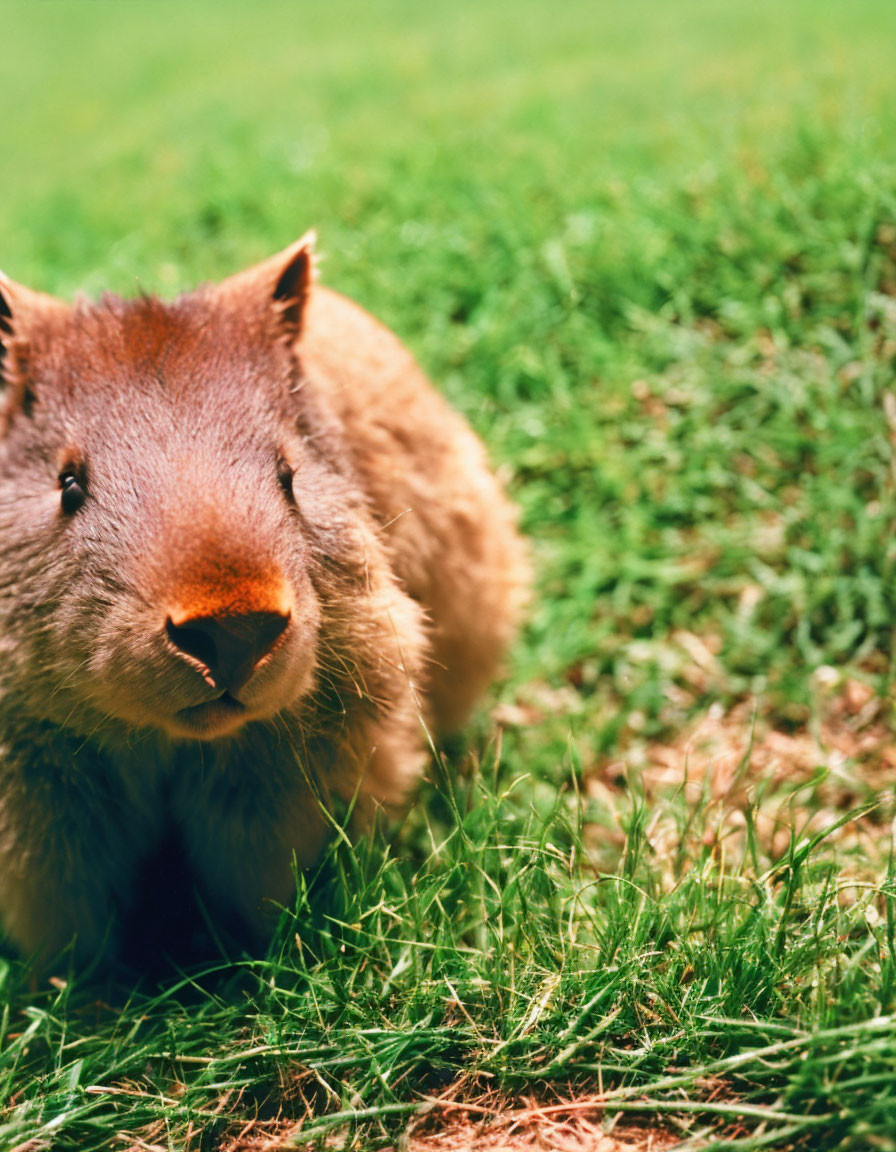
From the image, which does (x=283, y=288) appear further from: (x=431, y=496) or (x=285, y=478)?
(x=431, y=496)

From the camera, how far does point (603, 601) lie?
169 inches

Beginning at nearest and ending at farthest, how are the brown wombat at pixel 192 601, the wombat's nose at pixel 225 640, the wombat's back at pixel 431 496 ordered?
the wombat's nose at pixel 225 640
the brown wombat at pixel 192 601
the wombat's back at pixel 431 496

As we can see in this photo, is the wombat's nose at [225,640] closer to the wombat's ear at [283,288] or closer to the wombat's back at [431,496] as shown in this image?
the wombat's back at [431,496]

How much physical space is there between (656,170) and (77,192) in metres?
Result: 4.38

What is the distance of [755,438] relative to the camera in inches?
171

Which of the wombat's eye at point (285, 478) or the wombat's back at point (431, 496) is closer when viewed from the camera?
the wombat's eye at point (285, 478)

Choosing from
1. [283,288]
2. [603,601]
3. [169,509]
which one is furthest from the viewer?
[603,601]

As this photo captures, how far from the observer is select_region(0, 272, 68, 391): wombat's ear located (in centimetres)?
260

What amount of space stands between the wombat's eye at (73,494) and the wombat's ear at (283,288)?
0.67 meters

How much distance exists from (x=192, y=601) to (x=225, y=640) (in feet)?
0.31

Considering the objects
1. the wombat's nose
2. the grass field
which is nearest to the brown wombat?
the wombat's nose

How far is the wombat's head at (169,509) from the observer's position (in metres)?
2.11

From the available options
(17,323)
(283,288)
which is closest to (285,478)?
(283,288)

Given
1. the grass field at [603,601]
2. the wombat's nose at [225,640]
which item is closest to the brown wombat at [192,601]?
the wombat's nose at [225,640]
